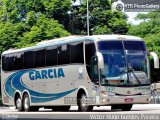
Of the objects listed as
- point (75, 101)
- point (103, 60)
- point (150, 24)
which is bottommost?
point (75, 101)

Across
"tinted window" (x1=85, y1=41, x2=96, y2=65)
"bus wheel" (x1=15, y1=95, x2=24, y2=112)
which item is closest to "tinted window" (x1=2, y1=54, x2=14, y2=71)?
"bus wheel" (x1=15, y1=95, x2=24, y2=112)

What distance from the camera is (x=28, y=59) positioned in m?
30.6

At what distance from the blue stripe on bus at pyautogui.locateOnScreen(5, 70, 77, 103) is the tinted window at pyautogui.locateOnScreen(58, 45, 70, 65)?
1.54 m

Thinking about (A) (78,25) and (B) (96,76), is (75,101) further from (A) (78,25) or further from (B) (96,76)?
(A) (78,25)

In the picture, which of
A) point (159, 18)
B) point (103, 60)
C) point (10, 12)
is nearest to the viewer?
point (103, 60)

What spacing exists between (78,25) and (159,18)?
512 inches

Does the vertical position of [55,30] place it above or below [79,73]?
above

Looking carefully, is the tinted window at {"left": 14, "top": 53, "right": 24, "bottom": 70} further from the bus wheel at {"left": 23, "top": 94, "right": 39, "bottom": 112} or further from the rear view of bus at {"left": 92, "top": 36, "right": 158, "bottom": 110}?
the rear view of bus at {"left": 92, "top": 36, "right": 158, "bottom": 110}

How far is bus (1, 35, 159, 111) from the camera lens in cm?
2428

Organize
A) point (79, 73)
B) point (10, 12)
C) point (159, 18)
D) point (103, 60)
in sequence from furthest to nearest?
point (10, 12), point (159, 18), point (79, 73), point (103, 60)

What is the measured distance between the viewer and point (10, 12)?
208 feet

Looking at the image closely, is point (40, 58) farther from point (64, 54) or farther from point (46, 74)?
point (64, 54)

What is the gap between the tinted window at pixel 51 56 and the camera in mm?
27797

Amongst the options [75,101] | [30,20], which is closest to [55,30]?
[30,20]
